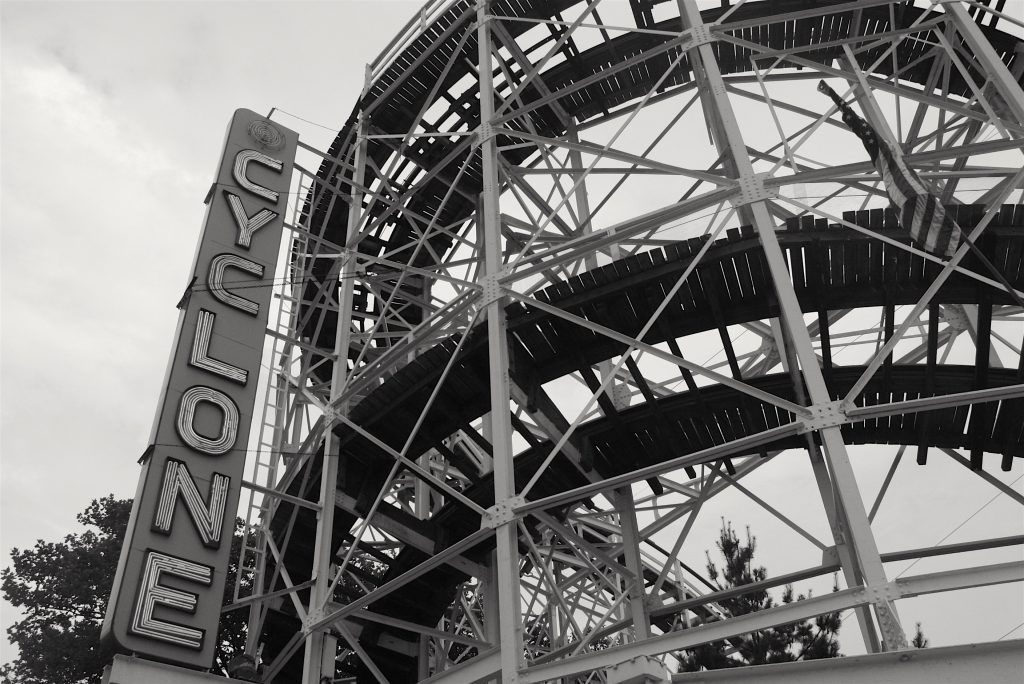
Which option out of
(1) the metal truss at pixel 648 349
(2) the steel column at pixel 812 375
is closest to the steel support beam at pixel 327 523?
(1) the metal truss at pixel 648 349

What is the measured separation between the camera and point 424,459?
64.0ft

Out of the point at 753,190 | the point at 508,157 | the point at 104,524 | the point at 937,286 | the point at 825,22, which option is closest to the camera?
the point at 937,286

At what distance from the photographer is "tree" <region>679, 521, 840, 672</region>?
12094 mm

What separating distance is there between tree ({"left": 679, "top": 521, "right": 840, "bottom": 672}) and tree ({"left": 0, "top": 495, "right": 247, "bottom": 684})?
14.7 metres

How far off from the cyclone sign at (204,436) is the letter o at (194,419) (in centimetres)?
2

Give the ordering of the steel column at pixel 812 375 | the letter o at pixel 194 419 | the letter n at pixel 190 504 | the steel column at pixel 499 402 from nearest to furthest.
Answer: the steel column at pixel 812 375 < the steel column at pixel 499 402 < the letter n at pixel 190 504 < the letter o at pixel 194 419

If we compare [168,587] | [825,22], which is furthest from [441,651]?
[825,22]

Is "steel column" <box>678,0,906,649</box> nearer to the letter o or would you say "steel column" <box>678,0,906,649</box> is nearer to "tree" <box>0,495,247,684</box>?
the letter o

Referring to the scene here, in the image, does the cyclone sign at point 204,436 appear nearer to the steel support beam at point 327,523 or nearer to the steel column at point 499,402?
the steel support beam at point 327,523

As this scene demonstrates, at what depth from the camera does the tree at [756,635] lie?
12094 mm

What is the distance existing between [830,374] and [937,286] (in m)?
4.00

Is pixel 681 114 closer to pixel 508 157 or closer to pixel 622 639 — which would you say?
pixel 508 157

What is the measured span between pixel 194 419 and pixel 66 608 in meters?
14.1

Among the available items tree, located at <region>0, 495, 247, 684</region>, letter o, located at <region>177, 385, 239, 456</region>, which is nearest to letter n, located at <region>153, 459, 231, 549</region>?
letter o, located at <region>177, 385, 239, 456</region>
